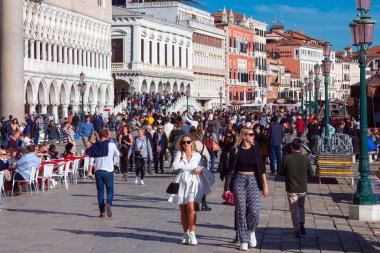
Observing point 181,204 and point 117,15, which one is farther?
point 117,15

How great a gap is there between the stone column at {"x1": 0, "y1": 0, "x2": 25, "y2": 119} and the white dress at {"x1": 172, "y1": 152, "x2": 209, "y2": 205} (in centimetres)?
1609

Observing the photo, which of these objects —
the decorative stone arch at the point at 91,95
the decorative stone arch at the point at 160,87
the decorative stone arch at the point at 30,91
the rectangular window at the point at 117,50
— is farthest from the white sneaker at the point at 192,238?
the decorative stone arch at the point at 160,87

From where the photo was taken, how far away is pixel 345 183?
2019cm

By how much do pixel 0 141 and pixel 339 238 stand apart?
2080cm

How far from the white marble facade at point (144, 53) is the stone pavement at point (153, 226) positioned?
56445 millimetres

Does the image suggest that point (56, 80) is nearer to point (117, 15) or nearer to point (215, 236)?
point (117, 15)

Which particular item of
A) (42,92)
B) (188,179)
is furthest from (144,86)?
(188,179)

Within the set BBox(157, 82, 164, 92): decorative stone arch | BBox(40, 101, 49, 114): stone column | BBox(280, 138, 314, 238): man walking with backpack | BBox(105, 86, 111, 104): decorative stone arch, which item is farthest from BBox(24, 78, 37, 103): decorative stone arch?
BBox(280, 138, 314, 238): man walking with backpack

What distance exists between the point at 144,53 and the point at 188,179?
221 ft

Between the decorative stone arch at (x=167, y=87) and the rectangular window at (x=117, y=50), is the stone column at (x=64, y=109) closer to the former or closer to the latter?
the rectangular window at (x=117, y=50)

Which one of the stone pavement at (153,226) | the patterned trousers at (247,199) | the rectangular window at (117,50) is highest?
the rectangular window at (117,50)

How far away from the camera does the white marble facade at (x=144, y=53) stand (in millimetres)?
Answer: 76938

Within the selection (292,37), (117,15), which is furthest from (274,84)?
(117,15)

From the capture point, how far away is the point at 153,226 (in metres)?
13.2
